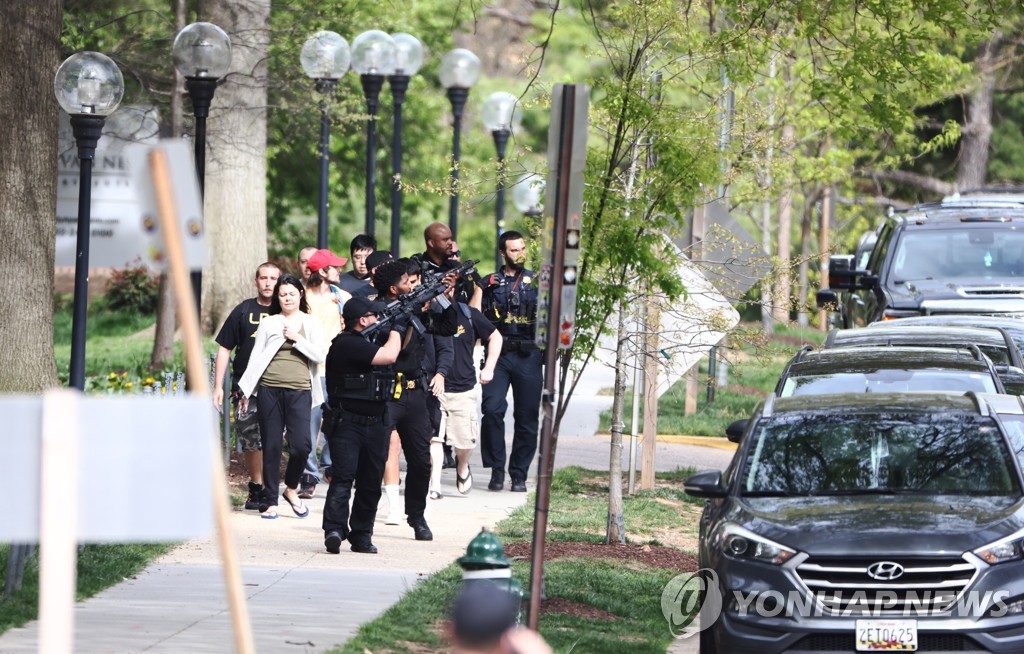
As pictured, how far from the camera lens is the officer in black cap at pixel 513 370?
14.0m

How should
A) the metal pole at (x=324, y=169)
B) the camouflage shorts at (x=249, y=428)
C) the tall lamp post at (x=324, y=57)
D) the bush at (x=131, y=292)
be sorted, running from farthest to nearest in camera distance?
1. the bush at (x=131, y=292)
2. the metal pole at (x=324, y=169)
3. the tall lamp post at (x=324, y=57)
4. the camouflage shorts at (x=249, y=428)

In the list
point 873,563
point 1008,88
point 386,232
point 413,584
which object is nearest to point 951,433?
point 873,563

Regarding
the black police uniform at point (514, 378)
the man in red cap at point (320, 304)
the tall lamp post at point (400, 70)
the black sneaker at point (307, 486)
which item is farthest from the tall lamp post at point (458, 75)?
the black sneaker at point (307, 486)

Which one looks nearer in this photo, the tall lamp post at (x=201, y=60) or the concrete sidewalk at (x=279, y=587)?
the concrete sidewalk at (x=279, y=587)

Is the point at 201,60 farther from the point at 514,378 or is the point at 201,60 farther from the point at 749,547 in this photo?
the point at 749,547

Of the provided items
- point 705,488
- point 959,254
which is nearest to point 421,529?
point 705,488

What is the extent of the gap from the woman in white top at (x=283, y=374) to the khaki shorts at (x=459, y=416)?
1.44m

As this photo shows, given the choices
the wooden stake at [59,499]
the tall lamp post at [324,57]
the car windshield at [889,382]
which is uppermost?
the tall lamp post at [324,57]

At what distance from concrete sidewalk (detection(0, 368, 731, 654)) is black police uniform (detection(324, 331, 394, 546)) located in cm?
54

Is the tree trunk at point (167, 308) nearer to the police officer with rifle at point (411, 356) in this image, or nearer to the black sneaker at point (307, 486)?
the black sneaker at point (307, 486)

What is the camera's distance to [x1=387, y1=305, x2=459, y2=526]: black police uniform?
1131cm

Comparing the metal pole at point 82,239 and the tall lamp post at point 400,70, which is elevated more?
the tall lamp post at point 400,70

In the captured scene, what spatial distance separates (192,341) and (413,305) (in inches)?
252

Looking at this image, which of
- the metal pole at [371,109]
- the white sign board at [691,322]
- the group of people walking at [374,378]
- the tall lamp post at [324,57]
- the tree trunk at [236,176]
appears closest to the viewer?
the group of people walking at [374,378]
